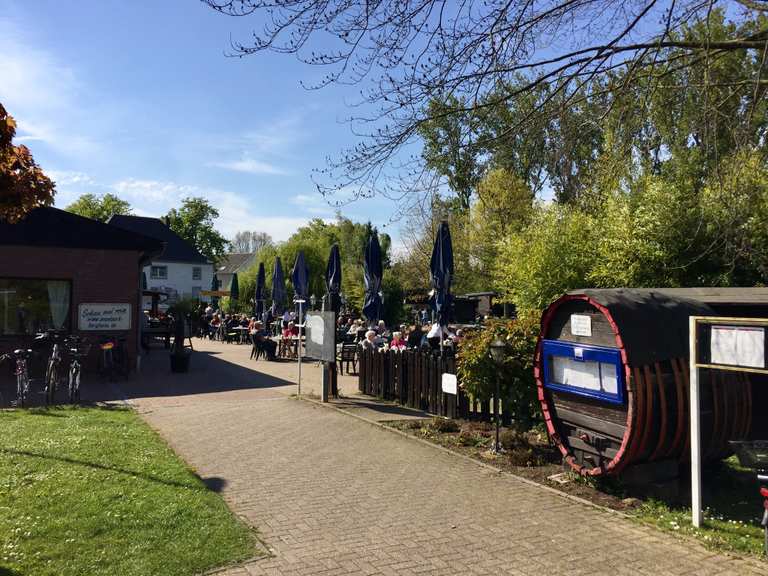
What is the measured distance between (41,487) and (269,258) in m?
53.3

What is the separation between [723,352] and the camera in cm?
494

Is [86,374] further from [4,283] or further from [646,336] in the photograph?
[646,336]

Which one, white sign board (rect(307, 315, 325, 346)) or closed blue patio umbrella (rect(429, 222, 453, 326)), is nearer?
white sign board (rect(307, 315, 325, 346))

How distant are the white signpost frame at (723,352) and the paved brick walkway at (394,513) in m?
0.80

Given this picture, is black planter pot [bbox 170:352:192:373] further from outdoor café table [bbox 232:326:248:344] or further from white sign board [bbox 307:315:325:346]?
outdoor café table [bbox 232:326:248:344]

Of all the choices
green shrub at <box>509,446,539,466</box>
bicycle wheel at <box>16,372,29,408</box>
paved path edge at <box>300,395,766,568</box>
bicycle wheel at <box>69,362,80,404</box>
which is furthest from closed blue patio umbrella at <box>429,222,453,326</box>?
bicycle wheel at <box>16,372,29,408</box>

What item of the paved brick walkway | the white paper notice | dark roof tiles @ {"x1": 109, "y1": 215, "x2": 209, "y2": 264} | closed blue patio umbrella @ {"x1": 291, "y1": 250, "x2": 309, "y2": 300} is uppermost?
dark roof tiles @ {"x1": 109, "y1": 215, "x2": 209, "y2": 264}

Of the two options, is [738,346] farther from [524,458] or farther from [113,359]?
[113,359]

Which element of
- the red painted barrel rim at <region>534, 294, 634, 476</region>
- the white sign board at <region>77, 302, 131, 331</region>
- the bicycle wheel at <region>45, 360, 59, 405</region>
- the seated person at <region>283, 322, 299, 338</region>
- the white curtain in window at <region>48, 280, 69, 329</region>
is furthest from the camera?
the seated person at <region>283, 322, 299, 338</region>

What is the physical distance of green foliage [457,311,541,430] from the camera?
8.30 meters

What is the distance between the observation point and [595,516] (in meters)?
5.46

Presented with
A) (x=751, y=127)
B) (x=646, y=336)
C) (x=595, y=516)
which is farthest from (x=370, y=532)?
(x=751, y=127)

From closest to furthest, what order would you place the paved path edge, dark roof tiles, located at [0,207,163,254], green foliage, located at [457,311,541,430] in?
the paved path edge < green foliage, located at [457,311,541,430] < dark roof tiles, located at [0,207,163,254]

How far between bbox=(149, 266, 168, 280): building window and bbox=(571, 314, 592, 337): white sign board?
6336 cm
